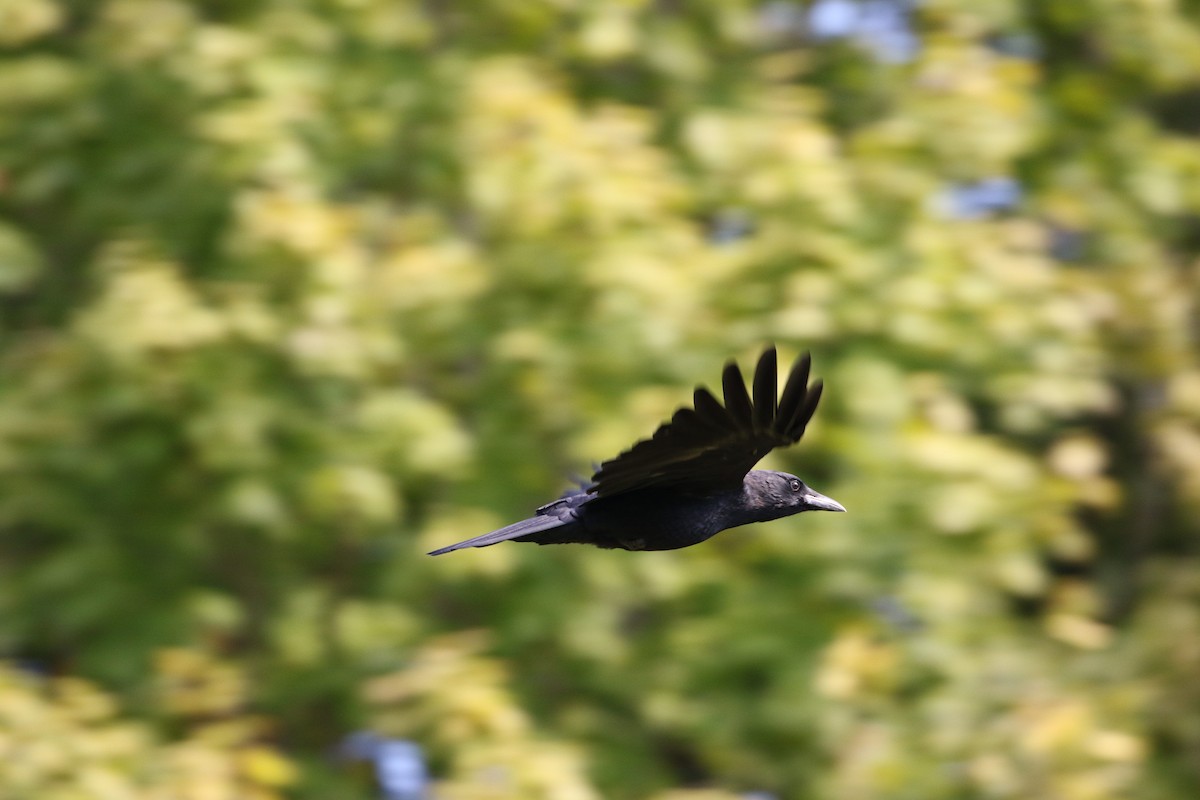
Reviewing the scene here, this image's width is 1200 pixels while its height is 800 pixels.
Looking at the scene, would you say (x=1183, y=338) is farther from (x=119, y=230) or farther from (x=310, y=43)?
(x=119, y=230)

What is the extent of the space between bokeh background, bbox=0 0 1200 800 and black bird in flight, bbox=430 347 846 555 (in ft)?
6.37

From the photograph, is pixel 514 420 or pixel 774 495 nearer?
pixel 774 495

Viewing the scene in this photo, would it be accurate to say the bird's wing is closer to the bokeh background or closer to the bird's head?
the bird's head

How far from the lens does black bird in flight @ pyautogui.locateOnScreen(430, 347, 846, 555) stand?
3.25 m

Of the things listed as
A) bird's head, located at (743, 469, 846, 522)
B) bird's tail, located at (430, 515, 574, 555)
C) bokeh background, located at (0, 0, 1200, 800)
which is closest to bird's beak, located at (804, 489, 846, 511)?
bird's head, located at (743, 469, 846, 522)

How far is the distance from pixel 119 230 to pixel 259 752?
6.87 ft

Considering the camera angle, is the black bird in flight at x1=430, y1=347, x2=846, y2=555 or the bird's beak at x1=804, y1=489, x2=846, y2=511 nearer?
the black bird in flight at x1=430, y1=347, x2=846, y2=555

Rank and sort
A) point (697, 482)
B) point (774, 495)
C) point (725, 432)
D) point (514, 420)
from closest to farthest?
point (725, 432)
point (697, 482)
point (774, 495)
point (514, 420)

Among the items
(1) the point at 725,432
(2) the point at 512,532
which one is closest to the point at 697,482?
(1) the point at 725,432

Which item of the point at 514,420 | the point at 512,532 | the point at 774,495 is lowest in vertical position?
the point at 512,532

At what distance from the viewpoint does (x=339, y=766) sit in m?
6.44

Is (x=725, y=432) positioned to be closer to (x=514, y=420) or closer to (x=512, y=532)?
(x=512, y=532)

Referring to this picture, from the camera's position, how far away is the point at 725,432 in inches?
131

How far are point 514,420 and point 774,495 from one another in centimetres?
250
